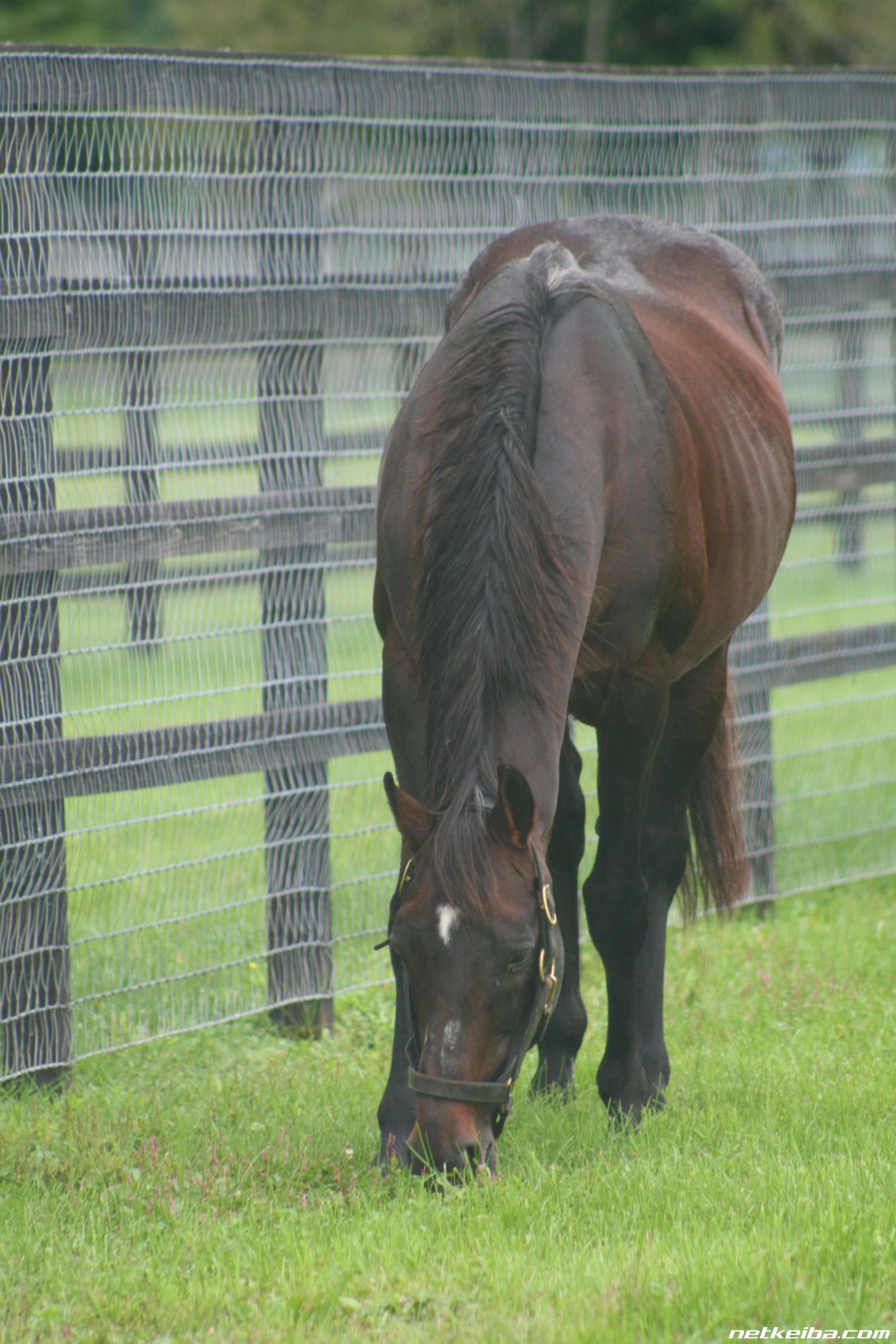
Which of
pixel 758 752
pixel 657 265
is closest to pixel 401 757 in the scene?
pixel 657 265

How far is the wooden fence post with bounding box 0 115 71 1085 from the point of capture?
4.30 metres

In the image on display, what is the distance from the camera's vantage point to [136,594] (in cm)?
465

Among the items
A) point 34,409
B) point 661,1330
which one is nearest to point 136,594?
point 34,409

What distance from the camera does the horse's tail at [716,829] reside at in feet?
16.0

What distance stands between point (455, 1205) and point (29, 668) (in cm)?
209

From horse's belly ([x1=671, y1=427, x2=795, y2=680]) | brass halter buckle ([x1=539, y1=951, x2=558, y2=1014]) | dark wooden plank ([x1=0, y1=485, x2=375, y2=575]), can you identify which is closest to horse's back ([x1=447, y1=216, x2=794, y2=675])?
horse's belly ([x1=671, y1=427, x2=795, y2=680])

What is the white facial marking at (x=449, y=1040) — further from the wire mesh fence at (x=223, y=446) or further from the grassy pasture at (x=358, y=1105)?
the wire mesh fence at (x=223, y=446)

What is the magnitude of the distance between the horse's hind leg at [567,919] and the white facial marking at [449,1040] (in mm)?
1296

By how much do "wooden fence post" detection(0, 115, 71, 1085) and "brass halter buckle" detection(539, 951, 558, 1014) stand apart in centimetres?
190

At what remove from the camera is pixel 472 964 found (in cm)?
290

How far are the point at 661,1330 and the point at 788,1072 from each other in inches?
65.9

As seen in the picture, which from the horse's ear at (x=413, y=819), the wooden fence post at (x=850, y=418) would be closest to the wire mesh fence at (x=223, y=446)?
the wooden fence post at (x=850, y=418)

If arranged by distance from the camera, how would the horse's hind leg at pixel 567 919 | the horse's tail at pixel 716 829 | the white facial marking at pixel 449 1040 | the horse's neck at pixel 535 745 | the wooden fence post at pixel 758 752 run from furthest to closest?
the wooden fence post at pixel 758 752
the horse's tail at pixel 716 829
the horse's hind leg at pixel 567 919
the horse's neck at pixel 535 745
the white facial marking at pixel 449 1040

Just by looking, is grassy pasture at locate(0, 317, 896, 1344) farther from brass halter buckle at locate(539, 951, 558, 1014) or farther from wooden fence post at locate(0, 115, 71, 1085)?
brass halter buckle at locate(539, 951, 558, 1014)
